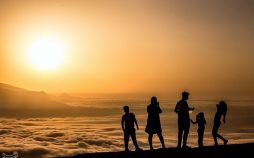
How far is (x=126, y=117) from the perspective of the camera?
560 inches

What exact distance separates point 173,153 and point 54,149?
46696 millimetres

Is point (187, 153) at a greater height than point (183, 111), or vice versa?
→ point (183, 111)

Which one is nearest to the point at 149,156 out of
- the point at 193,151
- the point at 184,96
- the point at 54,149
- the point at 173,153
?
the point at 173,153

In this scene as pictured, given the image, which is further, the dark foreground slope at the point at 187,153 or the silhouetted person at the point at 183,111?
the silhouetted person at the point at 183,111

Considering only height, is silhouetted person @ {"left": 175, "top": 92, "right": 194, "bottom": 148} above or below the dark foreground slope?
above

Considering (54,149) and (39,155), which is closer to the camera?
(39,155)

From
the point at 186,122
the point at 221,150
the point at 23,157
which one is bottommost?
the point at 23,157

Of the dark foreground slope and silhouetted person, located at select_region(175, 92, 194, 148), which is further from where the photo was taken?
silhouetted person, located at select_region(175, 92, 194, 148)

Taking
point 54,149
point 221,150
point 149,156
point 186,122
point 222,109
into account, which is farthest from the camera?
point 54,149

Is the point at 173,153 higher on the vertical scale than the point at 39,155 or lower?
higher

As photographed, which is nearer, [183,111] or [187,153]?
[187,153]

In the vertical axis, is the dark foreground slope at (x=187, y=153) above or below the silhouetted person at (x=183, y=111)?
below

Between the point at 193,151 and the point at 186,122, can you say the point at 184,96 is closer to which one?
the point at 186,122

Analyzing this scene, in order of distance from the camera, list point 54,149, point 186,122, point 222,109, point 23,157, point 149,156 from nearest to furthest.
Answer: point 149,156, point 186,122, point 222,109, point 23,157, point 54,149
